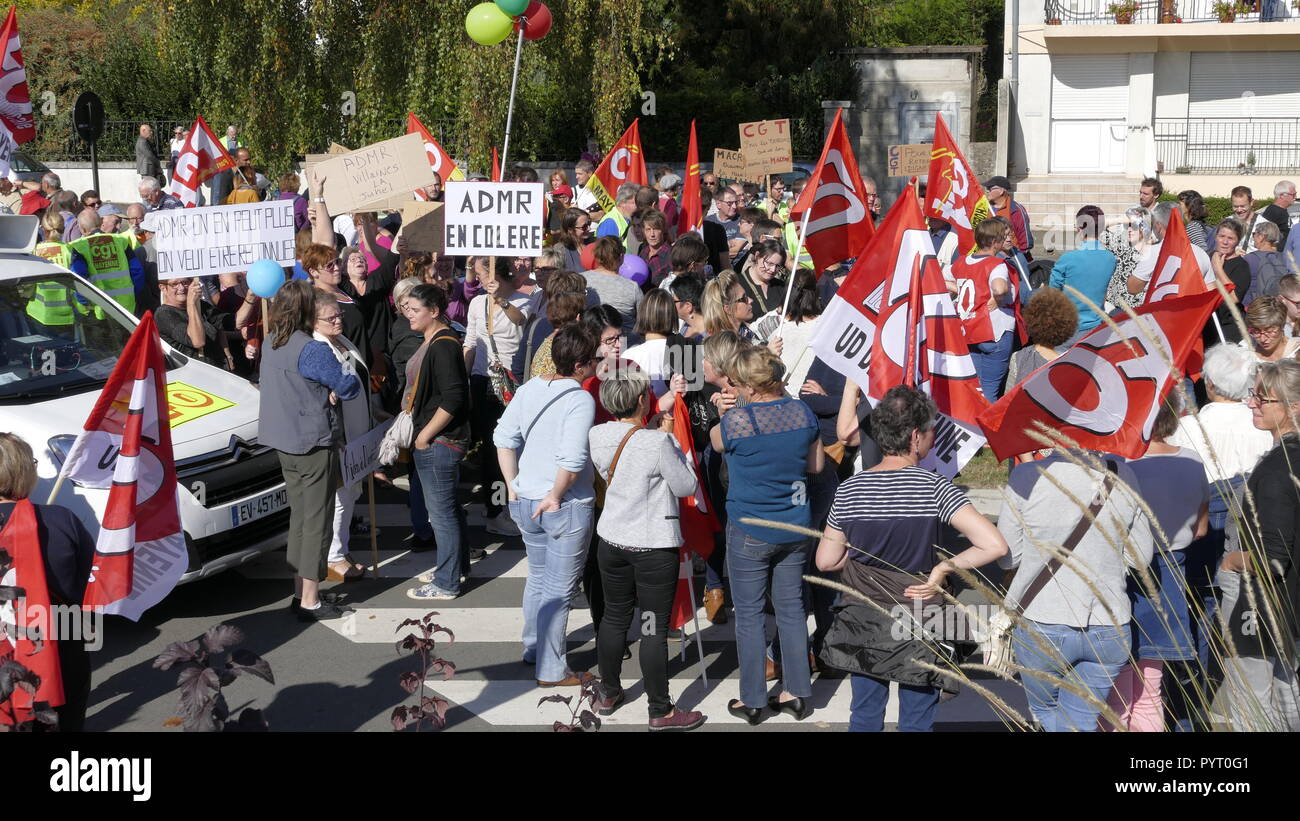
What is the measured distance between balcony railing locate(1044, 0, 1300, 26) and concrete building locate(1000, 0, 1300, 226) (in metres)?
0.02

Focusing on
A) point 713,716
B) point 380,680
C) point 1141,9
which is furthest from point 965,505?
point 1141,9

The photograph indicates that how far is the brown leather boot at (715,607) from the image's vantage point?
7562 millimetres

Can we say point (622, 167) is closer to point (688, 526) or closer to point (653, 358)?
point (653, 358)

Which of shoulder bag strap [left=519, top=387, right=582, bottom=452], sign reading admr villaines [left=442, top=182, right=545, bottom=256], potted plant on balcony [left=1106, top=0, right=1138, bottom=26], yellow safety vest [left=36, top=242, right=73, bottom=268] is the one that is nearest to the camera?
shoulder bag strap [left=519, top=387, right=582, bottom=452]

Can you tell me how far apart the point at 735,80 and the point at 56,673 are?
1072 inches

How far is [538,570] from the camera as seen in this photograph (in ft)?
22.1

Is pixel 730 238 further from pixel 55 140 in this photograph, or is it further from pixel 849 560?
pixel 55 140

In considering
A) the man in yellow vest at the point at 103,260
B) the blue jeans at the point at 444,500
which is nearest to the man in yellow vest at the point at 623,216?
the man in yellow vest at the point at 103,260

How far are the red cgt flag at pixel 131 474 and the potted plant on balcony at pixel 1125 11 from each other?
30.6m

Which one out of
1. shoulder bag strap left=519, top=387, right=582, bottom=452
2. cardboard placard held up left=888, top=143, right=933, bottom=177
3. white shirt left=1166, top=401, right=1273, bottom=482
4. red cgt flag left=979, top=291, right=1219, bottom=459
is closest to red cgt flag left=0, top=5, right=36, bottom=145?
shoulder bag strap left=519, top=387, right=582, bottom=452

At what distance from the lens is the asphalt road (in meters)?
6.26

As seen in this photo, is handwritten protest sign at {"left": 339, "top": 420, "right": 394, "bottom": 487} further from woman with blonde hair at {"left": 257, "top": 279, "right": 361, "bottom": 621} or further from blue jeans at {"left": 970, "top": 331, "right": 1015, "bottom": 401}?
blue jeans at {"left": 970, "top": 331, "right": 1015, "bottom": 401}

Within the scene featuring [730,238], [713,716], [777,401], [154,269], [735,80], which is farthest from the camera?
[735,80]

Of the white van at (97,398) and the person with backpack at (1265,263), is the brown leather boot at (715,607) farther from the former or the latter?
the person with backpack at (1265,263)
